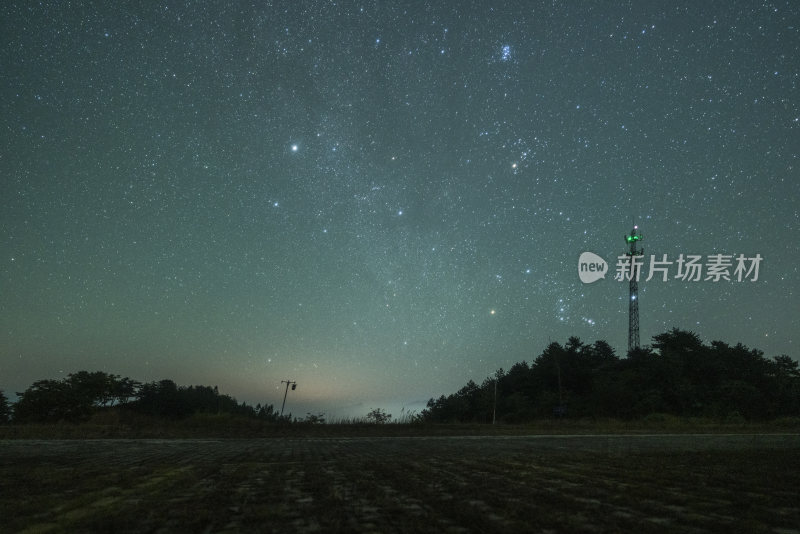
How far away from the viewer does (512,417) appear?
44.0 meters

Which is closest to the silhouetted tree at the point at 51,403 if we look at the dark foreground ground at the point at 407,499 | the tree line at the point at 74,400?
the tree line at the point at 74,400

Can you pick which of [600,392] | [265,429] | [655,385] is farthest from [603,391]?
[265,429]

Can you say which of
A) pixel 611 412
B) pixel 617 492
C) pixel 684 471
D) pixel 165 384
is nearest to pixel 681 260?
pixel 684 471

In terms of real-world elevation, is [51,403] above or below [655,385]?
below

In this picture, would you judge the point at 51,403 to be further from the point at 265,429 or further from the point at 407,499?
the point at 407,499

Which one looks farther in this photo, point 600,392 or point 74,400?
point 600,392

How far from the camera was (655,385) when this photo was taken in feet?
124

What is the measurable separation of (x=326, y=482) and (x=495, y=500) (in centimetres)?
142

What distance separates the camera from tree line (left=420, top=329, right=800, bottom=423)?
1394 inches

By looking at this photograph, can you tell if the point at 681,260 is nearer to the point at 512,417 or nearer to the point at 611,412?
the point at 611,412

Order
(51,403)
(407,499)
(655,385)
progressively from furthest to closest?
(655,385) → (51,403) → (407,499)

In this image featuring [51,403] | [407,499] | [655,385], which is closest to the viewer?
[407,499]

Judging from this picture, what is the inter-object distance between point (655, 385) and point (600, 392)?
15.7 feet

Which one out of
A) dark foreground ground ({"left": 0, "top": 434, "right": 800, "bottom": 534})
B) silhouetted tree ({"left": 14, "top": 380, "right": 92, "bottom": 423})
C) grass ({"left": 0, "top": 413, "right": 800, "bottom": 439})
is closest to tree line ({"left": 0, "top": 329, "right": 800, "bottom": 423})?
silhouetted tree ({"left": 14, "top": 380, "right": 92, "bottom": 423})
